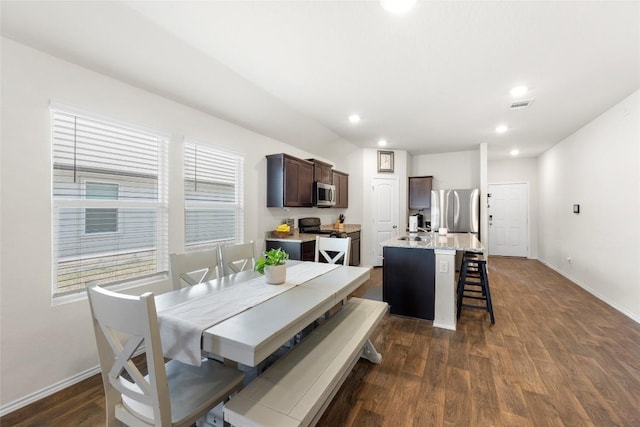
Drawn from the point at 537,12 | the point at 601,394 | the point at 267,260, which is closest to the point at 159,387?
the point at 267,260

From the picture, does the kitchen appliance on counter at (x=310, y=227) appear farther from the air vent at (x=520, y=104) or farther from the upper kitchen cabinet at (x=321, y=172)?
the air vent at (x=520, y=104)

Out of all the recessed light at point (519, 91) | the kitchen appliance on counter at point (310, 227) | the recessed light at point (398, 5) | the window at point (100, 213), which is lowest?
the kitchen appliance on counter at point (310, 227)

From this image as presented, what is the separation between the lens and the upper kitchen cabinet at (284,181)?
158 inches

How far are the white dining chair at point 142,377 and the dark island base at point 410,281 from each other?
2.34 m

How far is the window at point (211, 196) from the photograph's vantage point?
3102mm

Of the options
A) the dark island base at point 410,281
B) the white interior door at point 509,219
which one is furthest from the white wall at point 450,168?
the dark island base at point 410,281

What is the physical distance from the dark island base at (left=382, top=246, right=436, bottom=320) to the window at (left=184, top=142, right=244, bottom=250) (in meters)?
2.04

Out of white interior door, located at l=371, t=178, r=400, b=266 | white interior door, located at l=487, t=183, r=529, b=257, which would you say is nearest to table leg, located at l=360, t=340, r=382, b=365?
white interior door, located at l=371, t=178, r=400, b=266

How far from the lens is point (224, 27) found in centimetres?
201

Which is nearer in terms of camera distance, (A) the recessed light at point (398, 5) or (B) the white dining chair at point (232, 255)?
(A) the recessed light at point (398, 5)

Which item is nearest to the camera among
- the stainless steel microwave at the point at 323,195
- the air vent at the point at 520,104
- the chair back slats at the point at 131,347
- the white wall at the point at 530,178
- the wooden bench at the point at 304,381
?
the chair back slats at the point at 131,347

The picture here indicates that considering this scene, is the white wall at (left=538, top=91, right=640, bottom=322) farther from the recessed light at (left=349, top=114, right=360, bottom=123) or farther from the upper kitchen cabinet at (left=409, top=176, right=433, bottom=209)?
the recessed light at (left=349, top=114, right=360, bottom=123)

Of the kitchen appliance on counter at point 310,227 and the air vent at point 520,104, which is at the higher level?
→ the air vent at point 520,104

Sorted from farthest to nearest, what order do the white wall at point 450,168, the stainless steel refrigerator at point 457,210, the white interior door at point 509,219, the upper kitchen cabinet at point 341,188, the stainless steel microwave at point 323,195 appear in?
the white interior door at point 509,219, the white wall at point 450,168, the stainless steel refrigerator at point 457,210, the upper kitchen cabinet at point 341,188, the stainless steel microwave at point 323,195
